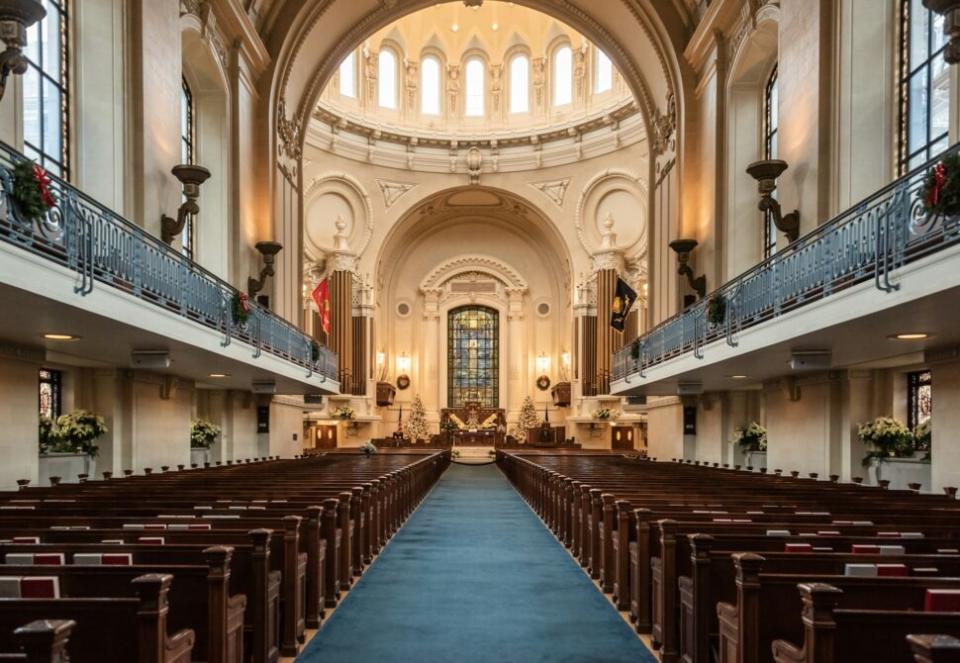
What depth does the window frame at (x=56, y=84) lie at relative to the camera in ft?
40.2

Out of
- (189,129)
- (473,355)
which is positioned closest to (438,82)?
(473,355)

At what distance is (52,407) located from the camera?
14.3 meters

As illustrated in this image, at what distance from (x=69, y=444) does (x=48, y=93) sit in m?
5.27

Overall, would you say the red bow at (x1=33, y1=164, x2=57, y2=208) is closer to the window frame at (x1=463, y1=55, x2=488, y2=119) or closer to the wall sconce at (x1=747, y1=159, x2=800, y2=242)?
the wall sconce at (x1=747, y1=159, x2=800, y2=242)

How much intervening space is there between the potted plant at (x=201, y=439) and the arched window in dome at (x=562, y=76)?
24.4 m

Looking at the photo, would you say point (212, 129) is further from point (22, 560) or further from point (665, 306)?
point (22, 560)

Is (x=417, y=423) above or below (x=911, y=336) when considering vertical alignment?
below

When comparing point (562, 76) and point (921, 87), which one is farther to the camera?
point (562, 76)

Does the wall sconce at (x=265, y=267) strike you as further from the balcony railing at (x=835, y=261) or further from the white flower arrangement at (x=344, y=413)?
the white flower arrangement at (x=344, y=413)

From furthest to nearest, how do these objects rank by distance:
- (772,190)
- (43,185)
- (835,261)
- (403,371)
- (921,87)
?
(403,371), (772,190), (921,87), (835,261), (43,185)

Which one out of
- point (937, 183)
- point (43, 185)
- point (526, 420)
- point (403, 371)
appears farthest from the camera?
point (403, 371)

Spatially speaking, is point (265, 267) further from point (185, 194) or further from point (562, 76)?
point (562, 76)

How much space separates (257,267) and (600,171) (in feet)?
64.3

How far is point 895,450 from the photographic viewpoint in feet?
42.1
